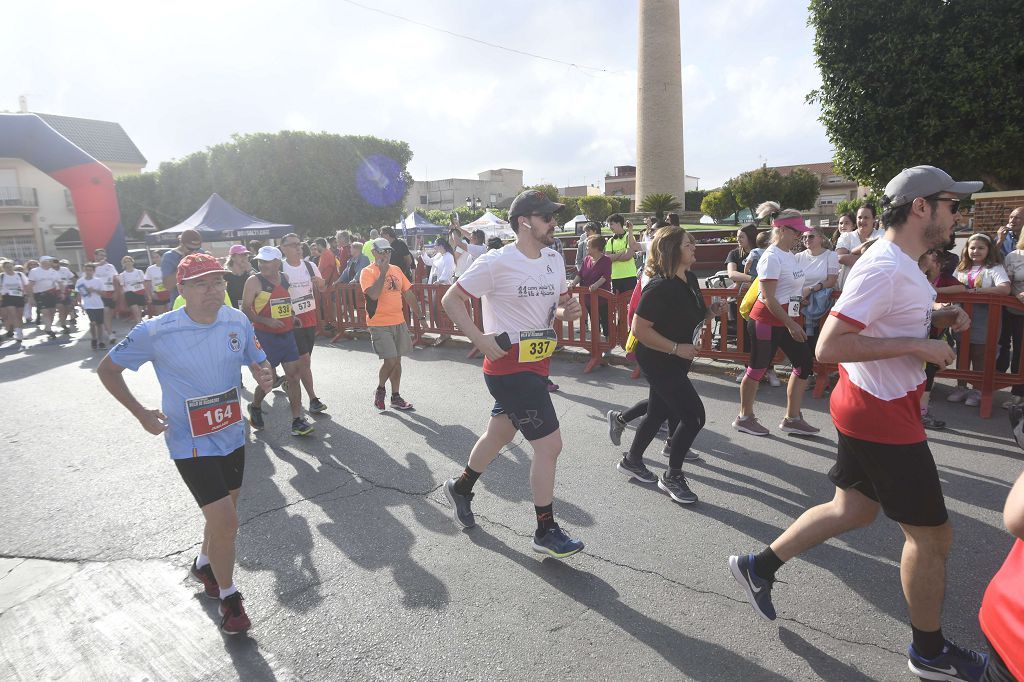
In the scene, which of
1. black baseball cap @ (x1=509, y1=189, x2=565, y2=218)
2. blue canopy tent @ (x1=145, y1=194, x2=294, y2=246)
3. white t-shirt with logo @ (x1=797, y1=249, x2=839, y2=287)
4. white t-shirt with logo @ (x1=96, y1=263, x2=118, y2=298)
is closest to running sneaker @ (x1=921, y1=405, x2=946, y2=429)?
white t-shirt with logo @ (x1=797, y1=249, x2=839, y2=287)

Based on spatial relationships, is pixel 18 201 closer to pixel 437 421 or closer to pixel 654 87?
pixel 654 87

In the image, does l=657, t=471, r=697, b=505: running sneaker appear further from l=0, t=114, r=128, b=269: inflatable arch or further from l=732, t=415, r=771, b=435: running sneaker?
l=0, t=114, r=128, b=269: inflatable arch

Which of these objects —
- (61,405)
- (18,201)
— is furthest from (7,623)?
(18,201)

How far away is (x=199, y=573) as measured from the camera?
333 cm

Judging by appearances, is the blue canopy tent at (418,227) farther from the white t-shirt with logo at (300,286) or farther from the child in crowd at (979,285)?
the child in crowd at (979,285)

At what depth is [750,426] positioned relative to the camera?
5477 millimetres

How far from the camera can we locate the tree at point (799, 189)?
41.7 metres

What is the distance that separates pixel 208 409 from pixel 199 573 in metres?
1.02

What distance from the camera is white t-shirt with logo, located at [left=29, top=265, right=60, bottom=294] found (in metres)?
14.4

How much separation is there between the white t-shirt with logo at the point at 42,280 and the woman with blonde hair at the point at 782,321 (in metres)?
16.0

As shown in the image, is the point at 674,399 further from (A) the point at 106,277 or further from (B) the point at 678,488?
(A) the point at 106,277

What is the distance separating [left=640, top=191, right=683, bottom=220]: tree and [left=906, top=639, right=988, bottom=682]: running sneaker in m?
31.0

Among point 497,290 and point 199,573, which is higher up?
point 497,290

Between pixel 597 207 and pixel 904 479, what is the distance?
45.4 meters
